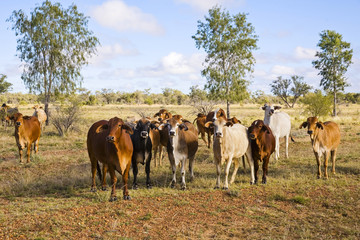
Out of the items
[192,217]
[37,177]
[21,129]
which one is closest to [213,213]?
[192,217]

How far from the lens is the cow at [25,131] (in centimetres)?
1242

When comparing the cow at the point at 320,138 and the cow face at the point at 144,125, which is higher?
the cow face at the point at 144,125

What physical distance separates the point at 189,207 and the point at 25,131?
349 inches

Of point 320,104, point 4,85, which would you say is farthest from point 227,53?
point 4,85

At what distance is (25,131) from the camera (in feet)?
41.7

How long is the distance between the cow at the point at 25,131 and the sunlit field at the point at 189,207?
1704mm

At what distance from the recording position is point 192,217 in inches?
251

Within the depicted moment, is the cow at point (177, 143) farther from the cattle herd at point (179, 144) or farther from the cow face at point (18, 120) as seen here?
the cow face at point (18, 120)

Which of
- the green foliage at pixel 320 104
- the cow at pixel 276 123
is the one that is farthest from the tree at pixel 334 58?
the cow at pixel 276 123

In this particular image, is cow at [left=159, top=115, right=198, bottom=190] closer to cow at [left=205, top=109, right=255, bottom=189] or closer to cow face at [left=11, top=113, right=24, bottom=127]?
cow at [left=205, top=109, right=255, bottom=189]

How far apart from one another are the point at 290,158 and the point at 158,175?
5667 millimetres

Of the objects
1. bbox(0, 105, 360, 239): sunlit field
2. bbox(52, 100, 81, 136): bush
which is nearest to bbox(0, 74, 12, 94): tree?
bbox(52, 100, 81, 136): bush

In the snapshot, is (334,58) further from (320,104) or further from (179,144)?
(179,144)

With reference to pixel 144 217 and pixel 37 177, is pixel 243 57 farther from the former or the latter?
pixel 144 217
